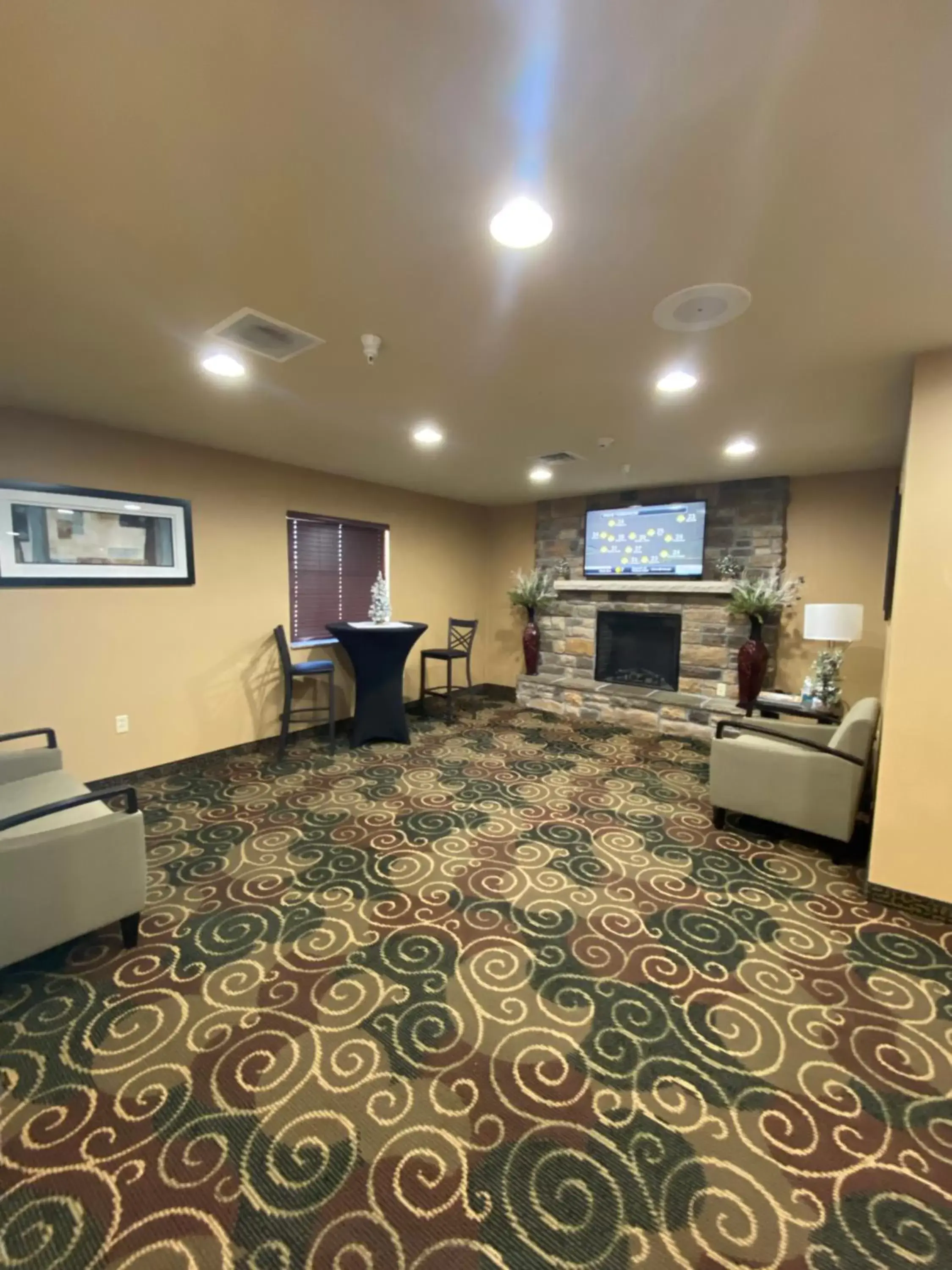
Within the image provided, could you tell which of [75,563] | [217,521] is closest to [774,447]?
[217,521]

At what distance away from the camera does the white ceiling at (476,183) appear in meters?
0.93

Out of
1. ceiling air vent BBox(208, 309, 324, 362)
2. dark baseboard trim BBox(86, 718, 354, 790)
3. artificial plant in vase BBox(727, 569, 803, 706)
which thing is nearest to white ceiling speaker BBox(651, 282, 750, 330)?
ceiling air vent BBox(208, 309, 324, 362)

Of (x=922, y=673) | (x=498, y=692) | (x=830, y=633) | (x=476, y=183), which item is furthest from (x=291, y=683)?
(x=830, y=633)

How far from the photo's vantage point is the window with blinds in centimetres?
460

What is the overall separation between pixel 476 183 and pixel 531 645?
494 cm

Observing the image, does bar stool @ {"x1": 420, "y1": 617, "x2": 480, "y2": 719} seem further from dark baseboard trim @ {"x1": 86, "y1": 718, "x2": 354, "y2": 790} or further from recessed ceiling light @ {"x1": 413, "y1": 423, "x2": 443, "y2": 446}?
recessed ceiling light @ {"x1": 413, "y1": 423, "x2": 443, "y2": 446}

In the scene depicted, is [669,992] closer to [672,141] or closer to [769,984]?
→ [769,984]

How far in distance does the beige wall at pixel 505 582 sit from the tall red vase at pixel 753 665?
2533 millimetres

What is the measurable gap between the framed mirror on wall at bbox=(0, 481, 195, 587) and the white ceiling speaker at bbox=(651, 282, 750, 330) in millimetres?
3411

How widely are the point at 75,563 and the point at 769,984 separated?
14.0 ft

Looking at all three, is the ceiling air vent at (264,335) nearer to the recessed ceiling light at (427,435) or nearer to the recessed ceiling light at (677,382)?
the recessed ceiling light at (427,435)

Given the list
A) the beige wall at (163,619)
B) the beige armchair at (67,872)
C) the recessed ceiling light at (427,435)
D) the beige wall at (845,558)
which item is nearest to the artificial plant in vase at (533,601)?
the beige wall at (163,619)

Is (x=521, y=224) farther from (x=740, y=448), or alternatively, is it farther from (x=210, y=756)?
(x=210, y=756)

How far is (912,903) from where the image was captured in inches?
89.9
